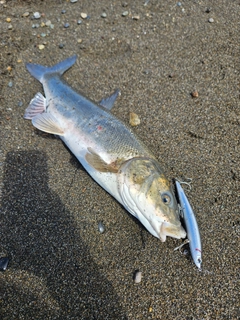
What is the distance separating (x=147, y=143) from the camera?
151 inches

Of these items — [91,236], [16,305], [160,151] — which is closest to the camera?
[16,305]

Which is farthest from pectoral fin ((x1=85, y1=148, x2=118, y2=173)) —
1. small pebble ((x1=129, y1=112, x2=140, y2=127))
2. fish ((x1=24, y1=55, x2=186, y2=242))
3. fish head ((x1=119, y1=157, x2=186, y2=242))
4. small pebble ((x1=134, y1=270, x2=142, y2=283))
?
small pebble ((x1=134, y1=270, x2=142, y2=283))

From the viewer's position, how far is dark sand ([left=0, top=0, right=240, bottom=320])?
290 cm

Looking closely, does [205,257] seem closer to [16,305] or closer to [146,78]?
[16,305]

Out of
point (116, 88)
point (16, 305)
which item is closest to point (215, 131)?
point (116, 88)

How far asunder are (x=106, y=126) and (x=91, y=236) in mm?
1435

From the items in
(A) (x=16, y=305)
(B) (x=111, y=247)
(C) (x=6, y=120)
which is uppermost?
(C) (x=6, y=120)

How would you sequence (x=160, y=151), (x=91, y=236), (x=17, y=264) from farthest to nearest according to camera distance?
(x=160, y=151) < (x=91, y=236) < (x=17, y=264)

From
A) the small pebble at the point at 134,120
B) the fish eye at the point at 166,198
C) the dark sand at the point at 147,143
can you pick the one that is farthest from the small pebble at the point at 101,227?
the small pebble at the point at 134,120

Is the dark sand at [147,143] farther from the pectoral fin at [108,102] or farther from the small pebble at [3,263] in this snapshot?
the pectoral fin at [108,102]

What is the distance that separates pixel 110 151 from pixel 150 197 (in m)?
0.80

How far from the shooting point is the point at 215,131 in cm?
387

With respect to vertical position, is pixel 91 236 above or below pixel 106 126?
below

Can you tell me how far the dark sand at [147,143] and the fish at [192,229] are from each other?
6.4 inches
